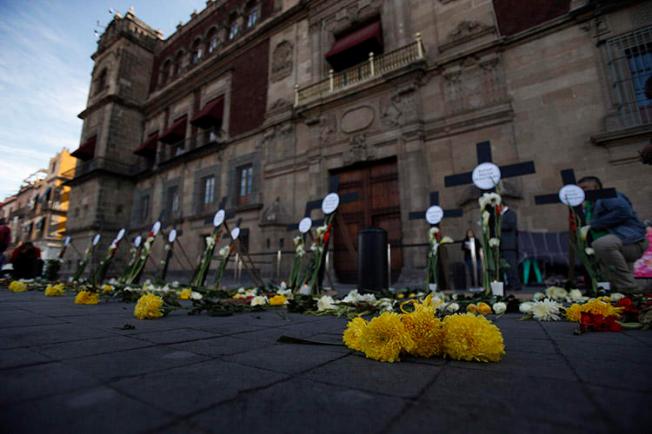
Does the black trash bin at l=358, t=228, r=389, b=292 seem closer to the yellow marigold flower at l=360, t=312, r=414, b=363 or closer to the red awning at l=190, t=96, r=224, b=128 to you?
the yellow marigold flower at l=360, t=312, r=414, b=363

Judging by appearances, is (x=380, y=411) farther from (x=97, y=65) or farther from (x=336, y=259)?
(x=97, y=65)

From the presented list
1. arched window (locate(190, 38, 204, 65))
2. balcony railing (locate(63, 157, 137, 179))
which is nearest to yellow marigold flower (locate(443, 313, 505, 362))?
arched window (locate(190, 38, 204, 65))

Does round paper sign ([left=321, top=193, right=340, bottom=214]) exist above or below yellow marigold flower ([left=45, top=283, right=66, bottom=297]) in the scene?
above

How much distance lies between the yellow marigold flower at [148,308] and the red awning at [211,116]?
14544 mm

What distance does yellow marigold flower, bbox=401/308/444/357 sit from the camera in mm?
1501

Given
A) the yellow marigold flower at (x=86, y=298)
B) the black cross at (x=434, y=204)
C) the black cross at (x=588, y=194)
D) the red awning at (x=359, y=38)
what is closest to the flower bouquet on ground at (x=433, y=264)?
the black cross at (x=434, y=204)

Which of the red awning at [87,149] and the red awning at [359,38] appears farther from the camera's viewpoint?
the red awning at [87,149]

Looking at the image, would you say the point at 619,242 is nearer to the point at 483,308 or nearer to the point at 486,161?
the point at 486,161

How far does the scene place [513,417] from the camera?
33.4 inches

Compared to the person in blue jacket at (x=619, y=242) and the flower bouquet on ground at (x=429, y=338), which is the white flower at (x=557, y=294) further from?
the flower bouquet on ground at (x=429, y=338)

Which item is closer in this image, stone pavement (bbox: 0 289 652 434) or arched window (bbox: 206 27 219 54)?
stone pavement (bbox: 0 289 652 434)

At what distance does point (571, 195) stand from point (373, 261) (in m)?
3.11

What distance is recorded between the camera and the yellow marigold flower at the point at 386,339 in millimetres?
1442

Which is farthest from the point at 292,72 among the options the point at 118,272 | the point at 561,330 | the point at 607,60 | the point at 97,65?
the point at 97,65
